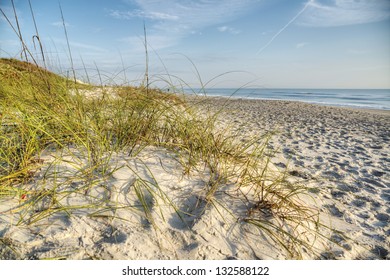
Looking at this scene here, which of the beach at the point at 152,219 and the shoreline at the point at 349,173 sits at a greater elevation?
the beach at the point at 152,219

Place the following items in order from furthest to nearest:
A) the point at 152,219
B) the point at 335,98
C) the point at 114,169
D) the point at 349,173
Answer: the point at 335,98 → the point at 349,173 → the point at 114,169 → the point at 152,219

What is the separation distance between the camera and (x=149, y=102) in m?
2.08

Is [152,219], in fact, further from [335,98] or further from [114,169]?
[335,98]

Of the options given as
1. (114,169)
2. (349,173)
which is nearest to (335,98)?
(349,173)

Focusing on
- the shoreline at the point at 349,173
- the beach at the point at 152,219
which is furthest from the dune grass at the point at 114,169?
the shoreline at the point at 349,173

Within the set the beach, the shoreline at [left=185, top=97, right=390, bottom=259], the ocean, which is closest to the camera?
the beach

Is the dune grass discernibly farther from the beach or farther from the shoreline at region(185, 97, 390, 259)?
the shoreline at region(185, 97, 390, 259)

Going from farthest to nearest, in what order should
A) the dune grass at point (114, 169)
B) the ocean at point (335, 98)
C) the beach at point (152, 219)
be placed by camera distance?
the ocean at point (335, 98) → the dune grass at point (114, 169) → the beach at point (152, 219)

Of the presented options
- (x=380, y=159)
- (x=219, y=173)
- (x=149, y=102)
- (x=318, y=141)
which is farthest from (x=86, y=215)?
(x=318, y=141)

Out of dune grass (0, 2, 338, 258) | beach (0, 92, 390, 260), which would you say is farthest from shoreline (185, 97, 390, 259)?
dune grass (0, 2, 338, 258)

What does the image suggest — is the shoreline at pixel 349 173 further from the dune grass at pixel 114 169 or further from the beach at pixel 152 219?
the dune grass at pixel 114 169

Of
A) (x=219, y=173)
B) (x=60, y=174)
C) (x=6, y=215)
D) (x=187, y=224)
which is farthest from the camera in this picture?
(x=219, y=173)

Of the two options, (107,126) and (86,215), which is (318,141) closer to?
(107,126)

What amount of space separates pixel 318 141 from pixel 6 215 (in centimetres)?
414
